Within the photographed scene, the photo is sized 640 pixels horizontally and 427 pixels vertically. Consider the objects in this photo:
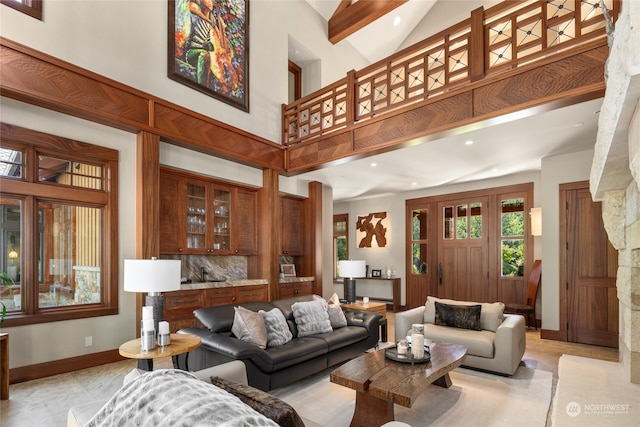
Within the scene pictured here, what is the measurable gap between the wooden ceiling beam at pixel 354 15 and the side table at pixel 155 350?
6.25 metres

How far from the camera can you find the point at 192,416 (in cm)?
95

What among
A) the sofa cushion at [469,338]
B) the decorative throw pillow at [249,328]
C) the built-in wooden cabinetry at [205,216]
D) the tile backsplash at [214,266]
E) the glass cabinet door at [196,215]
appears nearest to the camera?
the decorative throw pillow at [249,328]

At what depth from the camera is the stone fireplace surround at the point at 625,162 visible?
1.09 metres

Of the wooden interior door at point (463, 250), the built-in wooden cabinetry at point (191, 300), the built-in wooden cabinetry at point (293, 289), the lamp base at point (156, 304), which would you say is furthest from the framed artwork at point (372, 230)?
the lamp base at point (156, 304)

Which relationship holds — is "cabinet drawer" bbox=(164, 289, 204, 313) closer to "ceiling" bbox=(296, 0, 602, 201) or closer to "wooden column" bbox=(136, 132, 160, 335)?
"wooden column" bbox=(136, 132, 160, 335)

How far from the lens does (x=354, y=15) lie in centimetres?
657

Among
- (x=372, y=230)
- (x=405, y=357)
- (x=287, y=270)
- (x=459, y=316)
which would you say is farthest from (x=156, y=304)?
(x=372, y=230)

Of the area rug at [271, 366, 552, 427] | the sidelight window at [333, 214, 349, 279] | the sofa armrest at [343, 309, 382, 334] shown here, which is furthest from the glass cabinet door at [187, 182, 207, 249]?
the sidelight window at [333, 214, 349, 279]

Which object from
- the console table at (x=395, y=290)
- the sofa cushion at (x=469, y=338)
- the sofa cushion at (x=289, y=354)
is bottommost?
the console table at (x=395, y=290)

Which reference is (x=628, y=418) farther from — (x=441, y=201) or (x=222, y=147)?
(x=441, y=201)

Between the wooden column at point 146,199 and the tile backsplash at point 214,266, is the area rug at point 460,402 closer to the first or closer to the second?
the wooden column at point 146,199

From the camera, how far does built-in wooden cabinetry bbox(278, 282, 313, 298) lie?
592cm

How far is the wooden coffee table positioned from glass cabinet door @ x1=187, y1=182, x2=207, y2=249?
122 inches

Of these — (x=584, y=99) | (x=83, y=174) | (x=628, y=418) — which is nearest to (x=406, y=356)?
(x=628, y=418)
